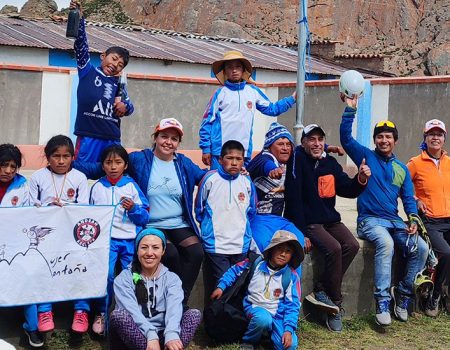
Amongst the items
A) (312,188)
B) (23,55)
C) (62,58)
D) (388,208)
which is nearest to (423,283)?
(388,208)

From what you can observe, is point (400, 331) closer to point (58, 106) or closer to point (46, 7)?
point (58, 106)

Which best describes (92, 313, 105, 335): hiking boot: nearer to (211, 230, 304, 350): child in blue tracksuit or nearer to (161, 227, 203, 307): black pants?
(161, 227, 203, 307): black pants

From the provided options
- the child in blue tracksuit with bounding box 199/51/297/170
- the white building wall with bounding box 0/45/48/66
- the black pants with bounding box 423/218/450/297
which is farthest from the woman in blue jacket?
the white building wall with bounding box 0/45/48/66

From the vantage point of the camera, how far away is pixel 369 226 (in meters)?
6.14

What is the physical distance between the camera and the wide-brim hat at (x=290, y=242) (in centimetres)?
514

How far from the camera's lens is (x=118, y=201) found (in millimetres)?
5195

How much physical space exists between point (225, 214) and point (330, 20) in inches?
1836

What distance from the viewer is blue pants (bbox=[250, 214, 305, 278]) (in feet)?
18.5

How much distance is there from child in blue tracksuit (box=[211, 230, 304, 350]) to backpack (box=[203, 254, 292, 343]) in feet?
0.10

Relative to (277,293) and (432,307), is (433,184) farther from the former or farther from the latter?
(277,293)

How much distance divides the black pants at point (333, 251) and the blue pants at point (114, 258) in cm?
155

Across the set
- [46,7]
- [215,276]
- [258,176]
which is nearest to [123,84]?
[258,176]

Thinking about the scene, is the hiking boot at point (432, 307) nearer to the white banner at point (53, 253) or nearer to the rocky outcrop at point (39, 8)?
the white banner at point (53, 253)

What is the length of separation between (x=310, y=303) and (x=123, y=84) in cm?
241
